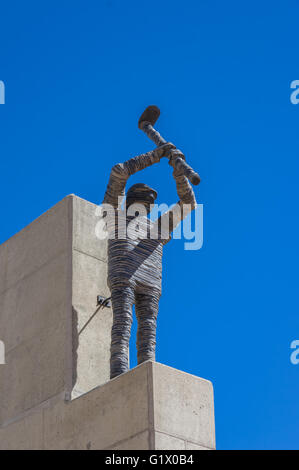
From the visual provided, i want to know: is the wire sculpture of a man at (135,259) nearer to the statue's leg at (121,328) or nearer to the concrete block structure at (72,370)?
the statue's leg at (121,328)

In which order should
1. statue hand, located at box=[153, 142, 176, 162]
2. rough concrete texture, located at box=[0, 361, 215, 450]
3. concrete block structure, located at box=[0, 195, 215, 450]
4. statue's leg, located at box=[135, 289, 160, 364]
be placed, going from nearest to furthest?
rough concrete texture, located at box=[0, 361, 215, 450], concrete block structure, located at box=[0, 195, 215, 450], statue's leg, located at box=[135, 289, 160, 364], statue hand, located at box=[153, 142, 176, 162]

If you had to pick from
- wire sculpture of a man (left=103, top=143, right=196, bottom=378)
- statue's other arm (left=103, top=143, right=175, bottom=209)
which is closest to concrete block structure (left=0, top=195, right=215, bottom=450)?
wire sculpture of a man (left=103, top=143, right=196, bottom=378)

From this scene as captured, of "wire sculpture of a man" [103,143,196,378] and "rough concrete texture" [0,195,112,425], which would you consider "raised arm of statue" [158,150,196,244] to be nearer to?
"wire sculpture of a man" [103,143,196,378]

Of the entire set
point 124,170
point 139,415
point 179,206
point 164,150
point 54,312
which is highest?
point 164,150

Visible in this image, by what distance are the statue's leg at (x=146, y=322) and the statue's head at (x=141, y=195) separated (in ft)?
3.49

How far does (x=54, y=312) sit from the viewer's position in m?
12.5

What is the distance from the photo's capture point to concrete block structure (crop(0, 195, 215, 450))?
35.7 ft

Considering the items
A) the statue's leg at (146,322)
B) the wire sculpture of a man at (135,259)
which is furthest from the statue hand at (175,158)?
the statue's leg at (146,322)

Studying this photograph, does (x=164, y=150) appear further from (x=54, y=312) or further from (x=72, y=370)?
(x=72, y=370)

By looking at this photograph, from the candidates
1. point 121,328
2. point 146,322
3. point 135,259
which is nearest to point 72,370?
point 121,328

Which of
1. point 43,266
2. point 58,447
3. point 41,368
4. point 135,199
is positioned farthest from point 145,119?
point 58,447

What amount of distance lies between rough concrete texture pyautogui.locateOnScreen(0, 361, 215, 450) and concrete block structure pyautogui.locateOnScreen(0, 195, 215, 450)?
0.04 ft

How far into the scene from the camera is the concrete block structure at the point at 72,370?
1088cm

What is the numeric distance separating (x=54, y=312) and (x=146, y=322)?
1.16 meters
